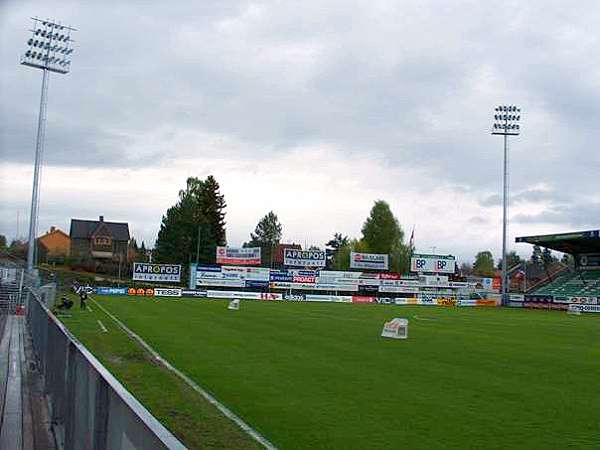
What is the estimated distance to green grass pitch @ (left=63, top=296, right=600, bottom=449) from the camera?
9867mm

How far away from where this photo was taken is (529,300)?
73812mm

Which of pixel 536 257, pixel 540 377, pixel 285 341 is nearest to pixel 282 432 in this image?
pixel 540 377

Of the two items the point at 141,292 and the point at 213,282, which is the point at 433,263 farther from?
the point at 141,292

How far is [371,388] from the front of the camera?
1401cm

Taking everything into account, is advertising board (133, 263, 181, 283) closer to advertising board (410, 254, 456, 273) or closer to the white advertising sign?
advertising board (410, 254, 456, 273)

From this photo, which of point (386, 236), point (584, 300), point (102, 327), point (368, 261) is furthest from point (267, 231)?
point (102, 327)

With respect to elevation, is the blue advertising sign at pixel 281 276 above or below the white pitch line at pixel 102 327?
above

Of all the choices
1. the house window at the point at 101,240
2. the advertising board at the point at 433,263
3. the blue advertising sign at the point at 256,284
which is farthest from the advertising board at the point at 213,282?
the house window at the point at 101,240

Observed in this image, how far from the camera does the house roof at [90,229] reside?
122 metres

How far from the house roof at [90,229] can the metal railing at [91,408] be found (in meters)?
116

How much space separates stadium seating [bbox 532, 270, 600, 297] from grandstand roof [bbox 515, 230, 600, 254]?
2671mm

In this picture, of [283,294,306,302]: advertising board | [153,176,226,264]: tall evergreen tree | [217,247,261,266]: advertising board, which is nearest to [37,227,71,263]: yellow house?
[153,176,226,264]: tall evergreen tree

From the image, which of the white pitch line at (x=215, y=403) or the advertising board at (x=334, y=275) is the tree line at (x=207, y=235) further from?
the white pitch line at (x=215, y=403)

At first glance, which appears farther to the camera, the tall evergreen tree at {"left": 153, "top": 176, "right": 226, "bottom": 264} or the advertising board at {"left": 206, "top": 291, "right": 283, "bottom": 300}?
the tall evergreen tree at {"left": 153, "top": 176, "right": 226, "bottom": 264}
